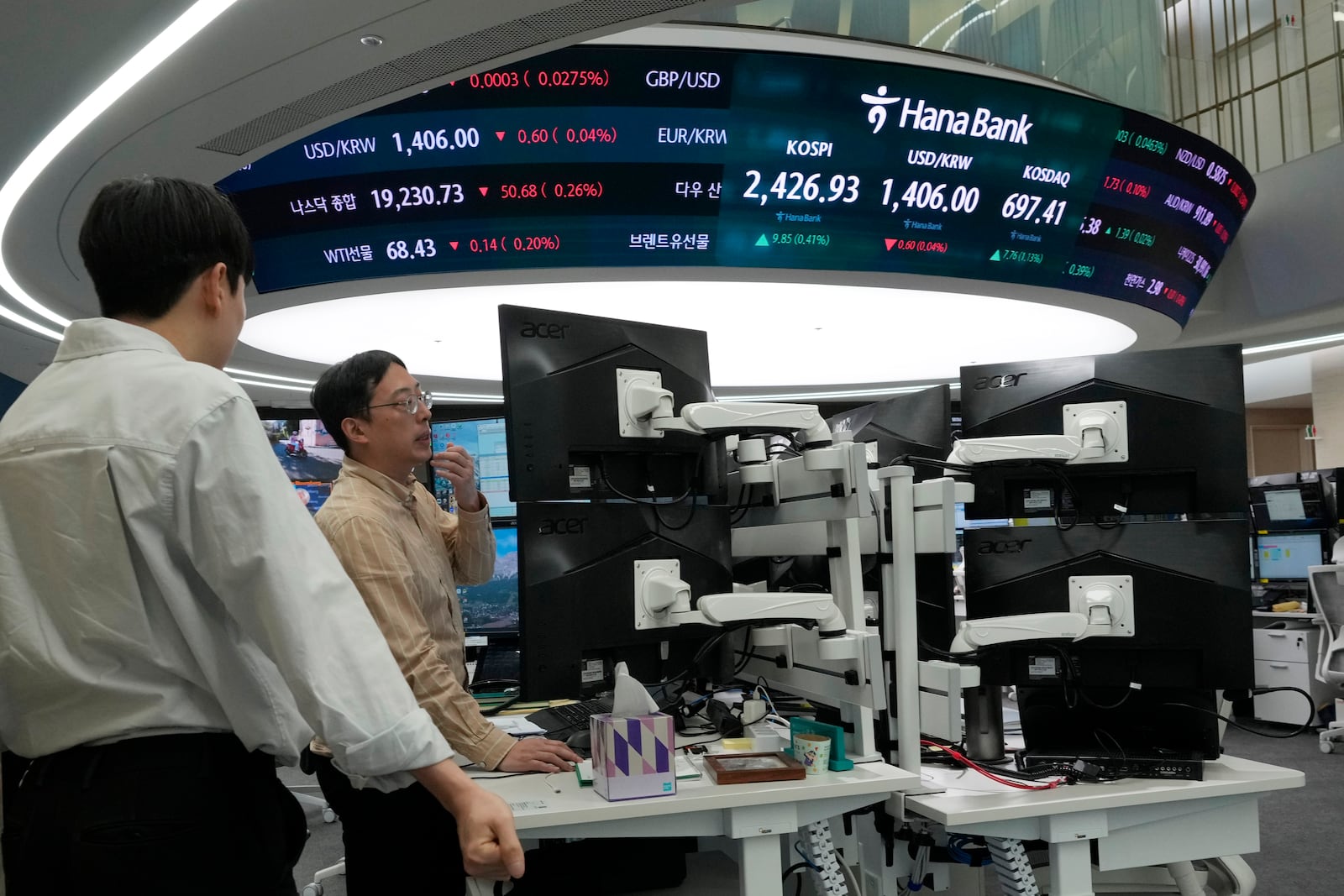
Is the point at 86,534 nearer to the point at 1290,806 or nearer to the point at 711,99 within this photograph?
the point at 711,99

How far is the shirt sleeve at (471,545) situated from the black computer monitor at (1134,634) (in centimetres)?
107

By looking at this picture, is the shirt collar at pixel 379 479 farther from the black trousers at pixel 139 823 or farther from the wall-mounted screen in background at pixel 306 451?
the wall-mounted screen in background at pixel 306 451

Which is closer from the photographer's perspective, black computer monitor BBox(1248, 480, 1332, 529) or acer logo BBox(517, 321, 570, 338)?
acer logo BBox(517, 321, 570, 338)

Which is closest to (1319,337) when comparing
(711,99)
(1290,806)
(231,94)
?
(1290,806)

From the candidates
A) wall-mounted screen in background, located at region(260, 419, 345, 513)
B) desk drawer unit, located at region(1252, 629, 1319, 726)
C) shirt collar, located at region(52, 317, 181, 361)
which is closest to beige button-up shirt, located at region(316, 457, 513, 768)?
shirt collar, located at region(52, 317, 181, 361)

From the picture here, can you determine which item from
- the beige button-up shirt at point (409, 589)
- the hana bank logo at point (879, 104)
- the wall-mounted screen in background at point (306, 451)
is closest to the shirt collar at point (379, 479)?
the beige button-up shirt at point (409, 589)

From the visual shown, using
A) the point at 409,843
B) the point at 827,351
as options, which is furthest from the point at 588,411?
the point at 827,351

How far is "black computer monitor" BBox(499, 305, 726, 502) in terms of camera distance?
179 cm

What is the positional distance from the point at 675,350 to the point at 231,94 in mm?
1672

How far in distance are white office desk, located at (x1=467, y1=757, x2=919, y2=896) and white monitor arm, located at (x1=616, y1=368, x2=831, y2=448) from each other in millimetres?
636

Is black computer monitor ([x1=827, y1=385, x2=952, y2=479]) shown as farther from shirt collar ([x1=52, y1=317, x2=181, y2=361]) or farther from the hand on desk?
shirt collar ([x1=52, y1=317, x2=181, y2=361])

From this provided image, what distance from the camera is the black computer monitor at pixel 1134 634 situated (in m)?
1.90

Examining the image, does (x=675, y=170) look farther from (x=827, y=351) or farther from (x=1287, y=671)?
(x=1287, y=671)

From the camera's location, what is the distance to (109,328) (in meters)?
0.98
